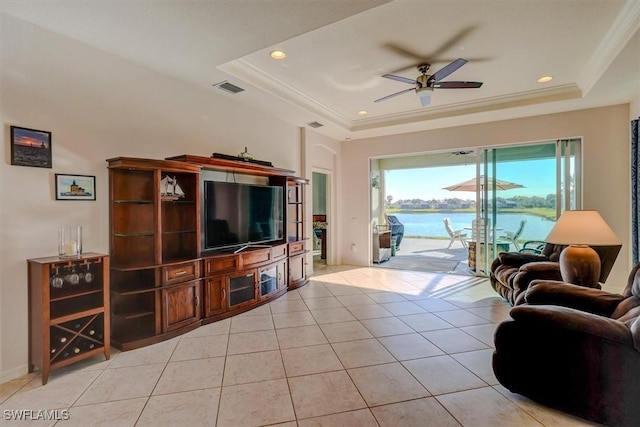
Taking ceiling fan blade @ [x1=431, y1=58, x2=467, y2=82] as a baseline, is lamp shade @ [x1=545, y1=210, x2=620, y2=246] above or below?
below

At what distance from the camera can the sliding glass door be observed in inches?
197

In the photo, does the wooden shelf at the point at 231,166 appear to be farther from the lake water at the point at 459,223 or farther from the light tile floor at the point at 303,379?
the lake water at the point at 459,223

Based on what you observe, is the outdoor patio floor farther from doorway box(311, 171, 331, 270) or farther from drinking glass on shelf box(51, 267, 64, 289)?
drinking glass on shelf box(51, 267, 64, 289)

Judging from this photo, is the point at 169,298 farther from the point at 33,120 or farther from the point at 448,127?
the point at 448,127

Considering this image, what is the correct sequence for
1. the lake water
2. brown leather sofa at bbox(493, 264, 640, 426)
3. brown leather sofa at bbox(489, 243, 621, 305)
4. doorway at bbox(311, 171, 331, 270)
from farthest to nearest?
doorway at bbox(311, 171, 331, 270), the lake water, brown leather sofa at bbox(489, 243, 621, 305), brown leather sofa at bbox(493, 264, 640, 426)

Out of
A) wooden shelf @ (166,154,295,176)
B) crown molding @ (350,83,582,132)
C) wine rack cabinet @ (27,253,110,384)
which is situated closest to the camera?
wine rack cabinet @ (27,253,110,384)

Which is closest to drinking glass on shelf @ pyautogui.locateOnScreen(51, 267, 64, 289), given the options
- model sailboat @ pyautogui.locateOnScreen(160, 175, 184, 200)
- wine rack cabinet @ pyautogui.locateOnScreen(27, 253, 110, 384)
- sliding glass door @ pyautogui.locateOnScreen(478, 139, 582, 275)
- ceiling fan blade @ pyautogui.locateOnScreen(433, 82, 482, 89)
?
wine rack cabinet @ pyautogui.locateOnScreen(27, 253, 110, 384)

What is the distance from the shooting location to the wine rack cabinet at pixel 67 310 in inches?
91.6

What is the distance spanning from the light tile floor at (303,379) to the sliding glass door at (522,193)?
228 cm

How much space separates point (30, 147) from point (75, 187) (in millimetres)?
440

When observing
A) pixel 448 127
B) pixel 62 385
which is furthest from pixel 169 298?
pixel 448 127

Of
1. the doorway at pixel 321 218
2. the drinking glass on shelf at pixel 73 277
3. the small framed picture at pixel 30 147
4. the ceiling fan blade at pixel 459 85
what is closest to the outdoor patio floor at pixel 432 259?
the doorway at pixel 321 218

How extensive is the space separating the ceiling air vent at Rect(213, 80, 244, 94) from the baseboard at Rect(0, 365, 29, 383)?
133 inches

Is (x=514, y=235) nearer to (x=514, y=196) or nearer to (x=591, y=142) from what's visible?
Result: (x=514, y=196)
